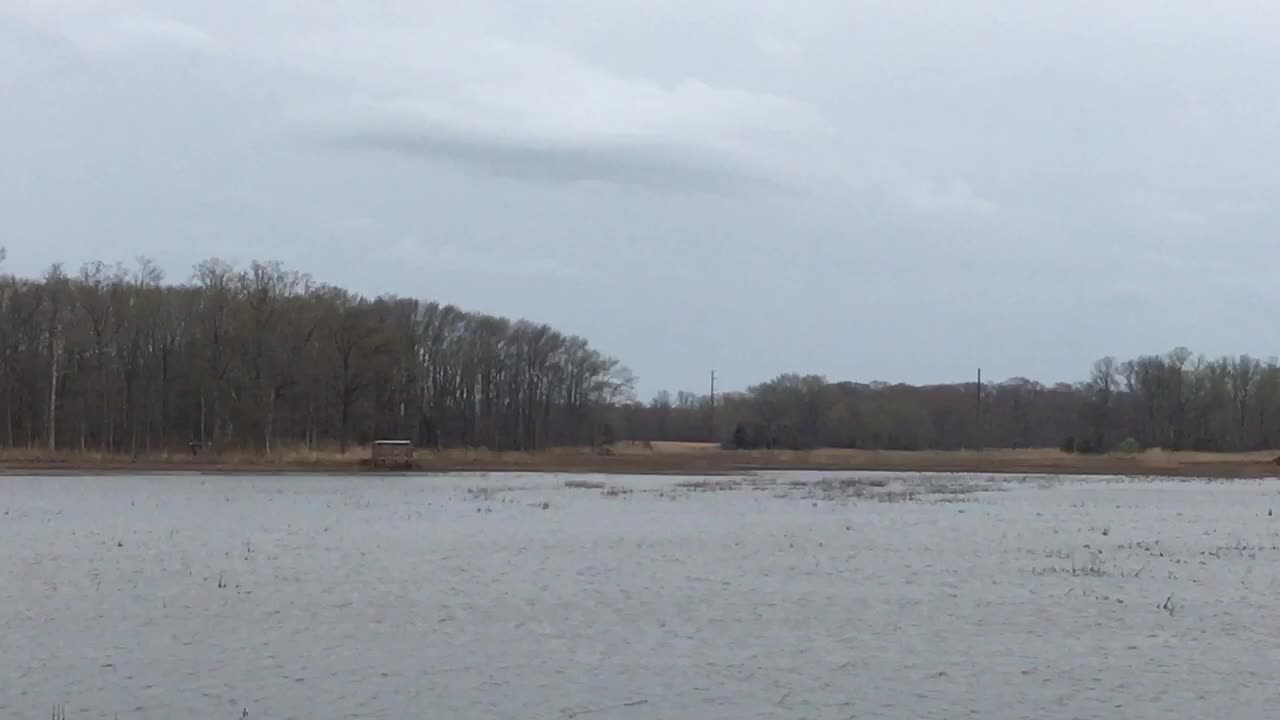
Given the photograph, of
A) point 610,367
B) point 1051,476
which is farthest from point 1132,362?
point 1051,476

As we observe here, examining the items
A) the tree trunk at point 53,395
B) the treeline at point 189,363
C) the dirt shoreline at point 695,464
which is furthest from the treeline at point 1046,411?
the tree trunk at point 53,395

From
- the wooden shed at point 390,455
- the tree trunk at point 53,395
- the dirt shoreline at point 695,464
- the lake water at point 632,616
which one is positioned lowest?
the lake water at point 632,616

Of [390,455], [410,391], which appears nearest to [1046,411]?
[410,391]

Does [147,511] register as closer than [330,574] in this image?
Answer: No

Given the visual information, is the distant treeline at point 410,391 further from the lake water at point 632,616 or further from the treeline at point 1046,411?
the lake water at point 632,616

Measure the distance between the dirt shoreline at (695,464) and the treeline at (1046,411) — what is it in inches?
1272

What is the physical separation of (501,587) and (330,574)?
3524mm

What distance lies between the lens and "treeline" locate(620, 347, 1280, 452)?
133 metres

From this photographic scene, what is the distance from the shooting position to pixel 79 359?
86.4 meters

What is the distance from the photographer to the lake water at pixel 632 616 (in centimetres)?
1332

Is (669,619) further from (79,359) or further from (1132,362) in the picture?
(1132,362)

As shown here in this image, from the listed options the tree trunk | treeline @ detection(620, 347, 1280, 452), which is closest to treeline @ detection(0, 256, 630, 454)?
the tree trunk

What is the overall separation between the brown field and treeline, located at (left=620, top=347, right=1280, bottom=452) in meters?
32.4

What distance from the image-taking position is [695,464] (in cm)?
8225
